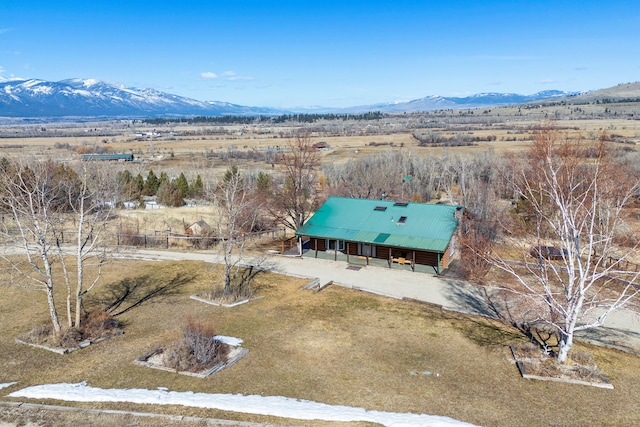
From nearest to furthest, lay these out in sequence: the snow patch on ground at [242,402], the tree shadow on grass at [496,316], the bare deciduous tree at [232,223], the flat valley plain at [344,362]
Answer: the snow patch on ground at [242,402], the flat valley plain at [344,362], the tree shadow on grass at [496,316], the bare deciduous tree at [232,223]

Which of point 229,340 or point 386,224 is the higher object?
point 386,224

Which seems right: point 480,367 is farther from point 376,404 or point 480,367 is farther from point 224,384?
point 224,384

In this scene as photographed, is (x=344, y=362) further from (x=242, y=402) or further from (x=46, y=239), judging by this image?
(x=46, y=239)

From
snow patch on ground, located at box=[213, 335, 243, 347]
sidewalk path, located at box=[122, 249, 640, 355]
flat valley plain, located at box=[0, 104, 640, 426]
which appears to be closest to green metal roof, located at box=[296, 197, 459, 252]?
sidewalk path, located at box=[122, 249, 640, 355]

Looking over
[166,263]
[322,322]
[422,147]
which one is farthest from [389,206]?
[422,147]

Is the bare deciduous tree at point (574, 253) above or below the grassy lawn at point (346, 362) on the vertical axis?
above

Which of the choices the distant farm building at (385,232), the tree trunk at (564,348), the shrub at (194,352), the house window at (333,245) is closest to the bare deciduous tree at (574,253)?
the tree trunk at (564,348)

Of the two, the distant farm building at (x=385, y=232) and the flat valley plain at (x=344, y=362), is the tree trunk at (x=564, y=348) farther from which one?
the distant farm building at (x=385, y=232)

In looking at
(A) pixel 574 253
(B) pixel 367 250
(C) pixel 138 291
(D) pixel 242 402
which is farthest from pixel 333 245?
(D) pixel 242 402

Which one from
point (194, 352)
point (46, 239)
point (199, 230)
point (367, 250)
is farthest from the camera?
point (199, 230)
